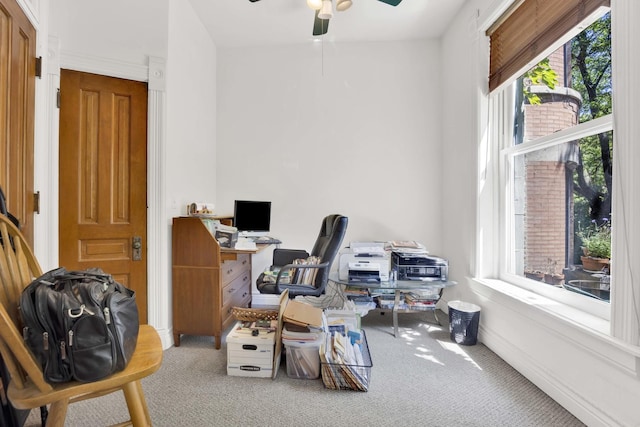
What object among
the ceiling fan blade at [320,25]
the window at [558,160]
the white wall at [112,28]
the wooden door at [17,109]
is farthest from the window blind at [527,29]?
the wooden door at [17,109]

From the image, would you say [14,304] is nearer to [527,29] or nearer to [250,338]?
[250,338]

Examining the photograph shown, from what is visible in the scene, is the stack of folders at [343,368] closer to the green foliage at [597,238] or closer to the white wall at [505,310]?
the white wall at [505,310]

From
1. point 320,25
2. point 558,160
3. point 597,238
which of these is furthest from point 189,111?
point 597,238

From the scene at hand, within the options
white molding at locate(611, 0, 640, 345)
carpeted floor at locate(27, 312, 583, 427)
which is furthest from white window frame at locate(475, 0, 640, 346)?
carpeted floor at locate(27, 312, 583, 427)

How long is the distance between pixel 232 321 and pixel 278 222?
3.97ft

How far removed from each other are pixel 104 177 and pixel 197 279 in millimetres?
1065

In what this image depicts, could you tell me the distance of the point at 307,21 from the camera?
309cm

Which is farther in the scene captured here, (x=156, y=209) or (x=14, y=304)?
(x=156, y=209)

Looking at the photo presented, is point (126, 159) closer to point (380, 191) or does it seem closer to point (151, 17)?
point (151, 17)

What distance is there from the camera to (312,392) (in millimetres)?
1837

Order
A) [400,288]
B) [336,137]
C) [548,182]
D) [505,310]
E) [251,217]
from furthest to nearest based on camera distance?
1. [336,137]
2. [251,217]
3. [400,288]
4. [505,310]
5. [548,182]

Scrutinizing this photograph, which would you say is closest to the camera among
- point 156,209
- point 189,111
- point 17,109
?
point 17,109

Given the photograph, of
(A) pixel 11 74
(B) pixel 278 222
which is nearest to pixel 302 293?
(B) pixel 278 222

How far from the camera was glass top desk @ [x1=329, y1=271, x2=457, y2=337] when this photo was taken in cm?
265
